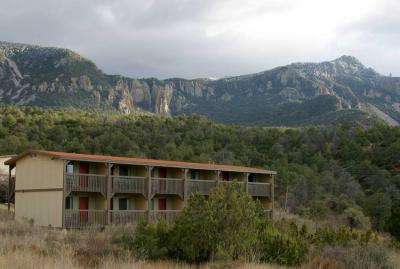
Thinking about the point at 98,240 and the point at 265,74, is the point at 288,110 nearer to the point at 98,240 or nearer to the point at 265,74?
the point at 265,74

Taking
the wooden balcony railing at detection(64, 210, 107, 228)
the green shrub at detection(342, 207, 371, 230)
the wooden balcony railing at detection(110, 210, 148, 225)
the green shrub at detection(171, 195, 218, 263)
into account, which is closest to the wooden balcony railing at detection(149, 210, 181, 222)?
the wooden balcony railing at detection(110, 210, 148, 225)

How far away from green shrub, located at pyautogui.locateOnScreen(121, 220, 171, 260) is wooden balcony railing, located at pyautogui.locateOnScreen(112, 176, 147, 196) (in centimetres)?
1475

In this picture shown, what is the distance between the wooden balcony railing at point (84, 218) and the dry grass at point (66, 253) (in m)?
2.87

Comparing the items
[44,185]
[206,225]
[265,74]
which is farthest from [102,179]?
[265,74]

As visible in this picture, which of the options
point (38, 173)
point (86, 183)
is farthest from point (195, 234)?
point (38, 173)

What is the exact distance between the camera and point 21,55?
421 ft

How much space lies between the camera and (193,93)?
622 feet

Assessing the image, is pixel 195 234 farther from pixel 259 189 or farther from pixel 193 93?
pixel 193 93

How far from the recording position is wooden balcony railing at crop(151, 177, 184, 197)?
38.1m

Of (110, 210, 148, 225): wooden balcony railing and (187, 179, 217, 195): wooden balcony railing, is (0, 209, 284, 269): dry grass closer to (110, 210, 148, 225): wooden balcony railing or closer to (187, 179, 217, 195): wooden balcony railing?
(110, 210, 148, 225): wooden balcony railing

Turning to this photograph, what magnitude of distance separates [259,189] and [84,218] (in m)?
16.5

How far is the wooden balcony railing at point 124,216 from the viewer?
115ft

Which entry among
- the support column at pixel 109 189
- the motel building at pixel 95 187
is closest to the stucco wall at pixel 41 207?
the motel building at pixel 95 187

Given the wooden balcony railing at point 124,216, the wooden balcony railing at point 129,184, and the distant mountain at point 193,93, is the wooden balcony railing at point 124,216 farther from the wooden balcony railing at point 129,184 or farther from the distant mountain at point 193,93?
the distant mountain at point 193,93
